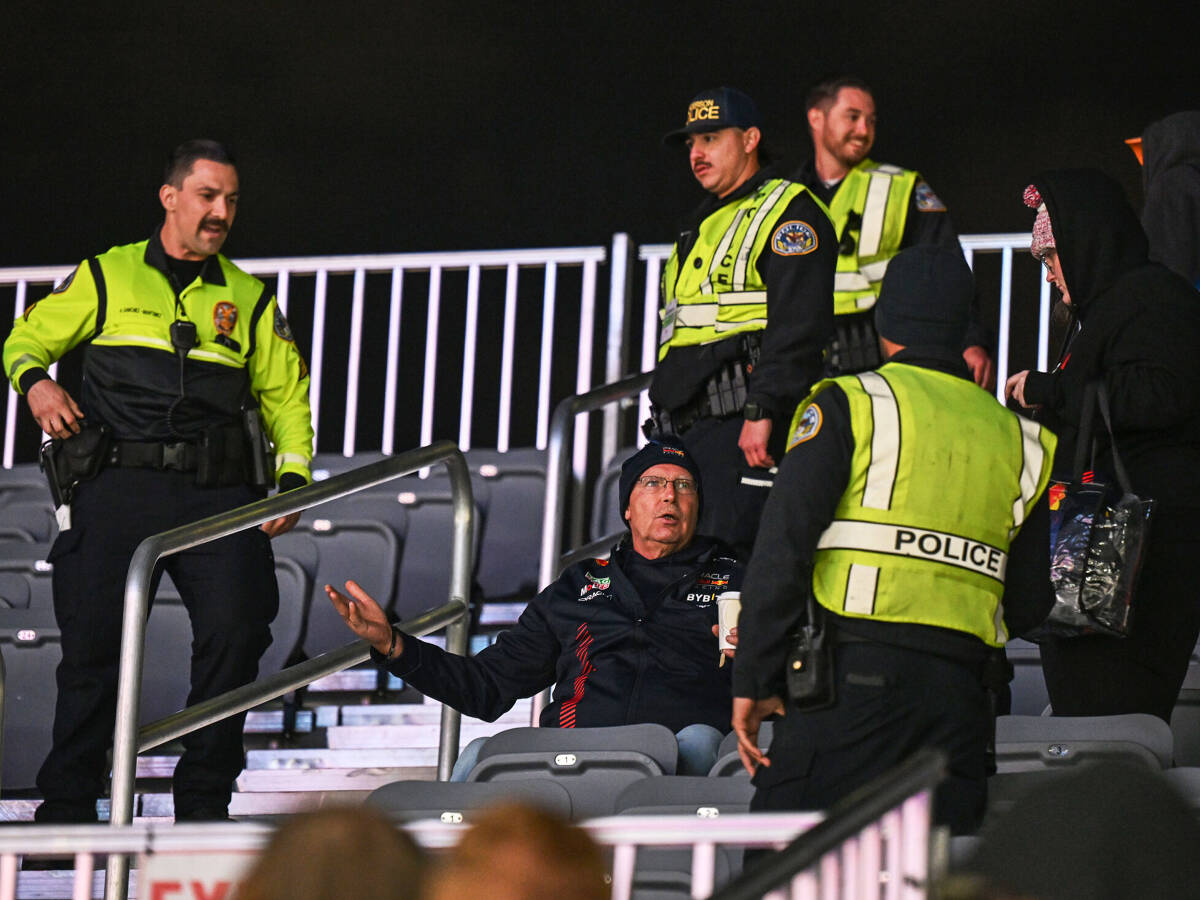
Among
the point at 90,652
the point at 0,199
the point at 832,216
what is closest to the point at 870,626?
the point at 90,652

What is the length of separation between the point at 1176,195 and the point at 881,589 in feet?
7.31

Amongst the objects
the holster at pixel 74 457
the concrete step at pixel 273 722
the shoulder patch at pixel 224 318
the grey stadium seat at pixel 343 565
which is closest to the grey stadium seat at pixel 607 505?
the grey stadium seat at pixel 343 565

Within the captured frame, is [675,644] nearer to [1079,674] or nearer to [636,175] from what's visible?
[1079,674]

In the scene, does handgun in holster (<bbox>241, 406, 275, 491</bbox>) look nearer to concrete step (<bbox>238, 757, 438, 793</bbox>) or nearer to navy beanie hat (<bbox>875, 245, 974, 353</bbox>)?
concrete step (<bbox>238, 757, 438, 793</bbox>)

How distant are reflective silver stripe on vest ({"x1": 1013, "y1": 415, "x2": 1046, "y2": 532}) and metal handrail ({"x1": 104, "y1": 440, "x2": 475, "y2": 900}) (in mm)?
1564

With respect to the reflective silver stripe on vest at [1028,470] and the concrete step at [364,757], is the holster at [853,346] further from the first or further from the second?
the reflective silver stripe on vest at [1028,470]

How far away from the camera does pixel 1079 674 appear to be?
11.5ft

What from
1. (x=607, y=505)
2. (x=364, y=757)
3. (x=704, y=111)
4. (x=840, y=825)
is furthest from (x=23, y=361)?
(x=840, y=825)

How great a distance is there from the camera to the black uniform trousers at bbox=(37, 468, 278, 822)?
4168mm

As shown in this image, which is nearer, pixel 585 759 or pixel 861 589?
pixel 861 589

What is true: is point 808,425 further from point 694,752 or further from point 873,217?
point 873,217

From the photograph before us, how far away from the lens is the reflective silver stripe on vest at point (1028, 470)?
9.61 ft

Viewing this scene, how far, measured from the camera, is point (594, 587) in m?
4.30

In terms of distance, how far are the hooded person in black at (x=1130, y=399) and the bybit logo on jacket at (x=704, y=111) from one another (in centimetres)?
108
